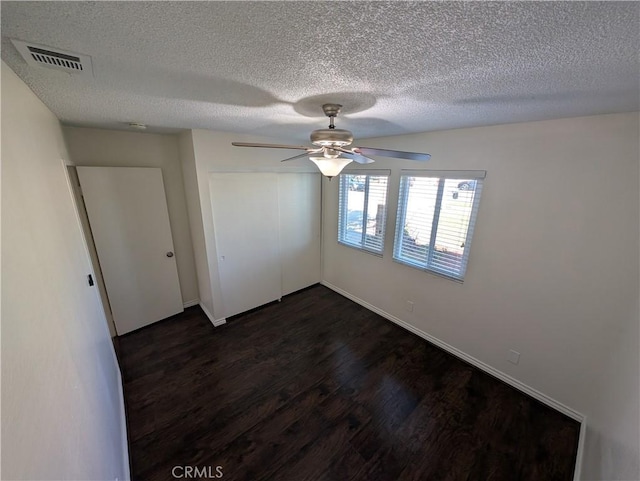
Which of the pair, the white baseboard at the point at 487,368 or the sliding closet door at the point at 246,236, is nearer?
the white baseboard at the point at 487,368

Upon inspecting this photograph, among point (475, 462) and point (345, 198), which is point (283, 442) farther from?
point (345, 198)

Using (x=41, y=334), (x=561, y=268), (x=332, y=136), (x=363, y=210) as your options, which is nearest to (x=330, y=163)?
(x=332, y=136)

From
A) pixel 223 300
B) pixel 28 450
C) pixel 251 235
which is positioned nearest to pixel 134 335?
pixel 223 300

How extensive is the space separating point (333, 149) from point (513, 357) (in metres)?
2.56

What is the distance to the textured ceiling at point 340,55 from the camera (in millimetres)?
674

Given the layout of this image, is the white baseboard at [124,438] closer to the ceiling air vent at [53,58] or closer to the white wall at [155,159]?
the white wall at [155,159]

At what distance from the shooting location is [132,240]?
9.68ft

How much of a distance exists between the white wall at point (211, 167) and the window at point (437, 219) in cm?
161

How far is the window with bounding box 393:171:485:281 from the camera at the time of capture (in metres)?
2.44

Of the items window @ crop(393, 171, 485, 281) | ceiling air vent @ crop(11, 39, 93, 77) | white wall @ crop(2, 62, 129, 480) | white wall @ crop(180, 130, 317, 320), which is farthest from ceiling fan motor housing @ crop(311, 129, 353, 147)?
white wall @ crop(180, 130, 317, 320)

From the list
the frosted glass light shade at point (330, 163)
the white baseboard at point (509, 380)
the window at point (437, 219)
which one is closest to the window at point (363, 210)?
the window at point (437, 219)

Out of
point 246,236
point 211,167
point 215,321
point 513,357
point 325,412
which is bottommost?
point 325,412

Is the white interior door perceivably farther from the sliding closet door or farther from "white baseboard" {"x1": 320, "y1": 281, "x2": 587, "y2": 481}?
"white baseboard" {"x1": 320, "y1": 281, "x2": 587, "y2": 481}

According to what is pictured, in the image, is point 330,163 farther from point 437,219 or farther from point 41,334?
point 41,334
